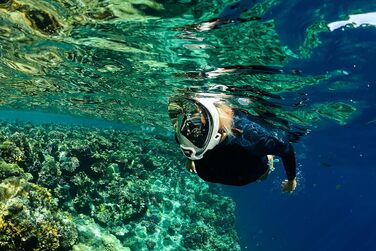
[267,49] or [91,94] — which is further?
[91,94]

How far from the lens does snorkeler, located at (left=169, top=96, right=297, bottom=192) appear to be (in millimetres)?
4863

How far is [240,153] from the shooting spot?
5.25 metres

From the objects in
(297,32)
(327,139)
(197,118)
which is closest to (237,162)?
(197,118)

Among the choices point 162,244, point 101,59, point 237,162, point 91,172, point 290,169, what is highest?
point 237,162

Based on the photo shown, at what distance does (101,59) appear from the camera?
13820 millimetres

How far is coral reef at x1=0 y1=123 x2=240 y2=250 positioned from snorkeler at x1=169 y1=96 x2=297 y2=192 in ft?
19.9

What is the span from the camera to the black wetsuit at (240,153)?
201 inches

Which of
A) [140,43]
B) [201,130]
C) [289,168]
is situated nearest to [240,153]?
[201,130]

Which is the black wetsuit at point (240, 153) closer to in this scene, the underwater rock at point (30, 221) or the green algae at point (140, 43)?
the green algae at point (140, 43)

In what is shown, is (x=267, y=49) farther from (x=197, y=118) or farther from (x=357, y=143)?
(x=357, y=143)

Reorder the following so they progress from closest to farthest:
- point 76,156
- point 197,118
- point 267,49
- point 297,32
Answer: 1. point 197,118
2. point 297,32
3. point 267,49
4. point 76,156

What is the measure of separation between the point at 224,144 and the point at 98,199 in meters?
11.5

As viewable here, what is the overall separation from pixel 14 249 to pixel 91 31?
6.68 metres

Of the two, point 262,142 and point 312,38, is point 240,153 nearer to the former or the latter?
point 262,142
